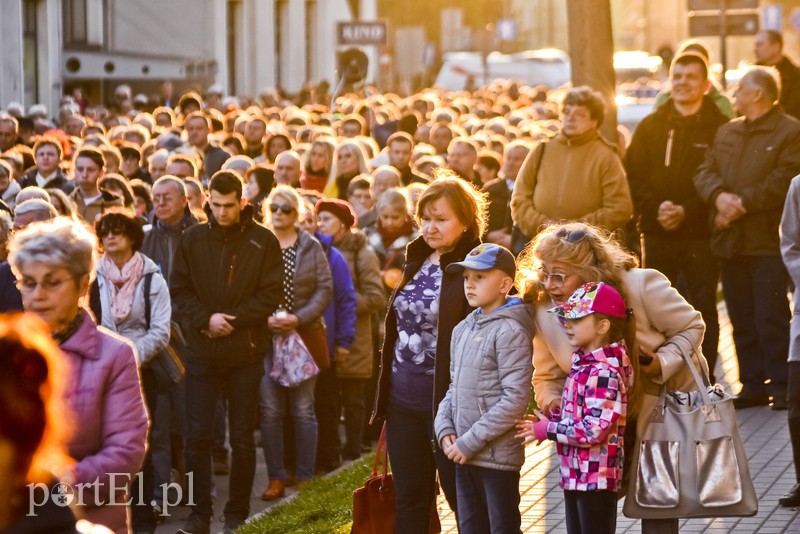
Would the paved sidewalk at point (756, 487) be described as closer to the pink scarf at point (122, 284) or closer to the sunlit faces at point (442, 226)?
the sunlit faces at point (442, 226)

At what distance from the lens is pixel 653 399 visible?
6.32 meters

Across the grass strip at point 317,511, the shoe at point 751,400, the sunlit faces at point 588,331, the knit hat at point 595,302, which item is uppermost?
the knit hat at point 595,302

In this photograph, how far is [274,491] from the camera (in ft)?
33.8

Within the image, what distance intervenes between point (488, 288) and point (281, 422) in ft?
13.3

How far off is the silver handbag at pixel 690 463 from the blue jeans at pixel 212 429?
11.9 feet

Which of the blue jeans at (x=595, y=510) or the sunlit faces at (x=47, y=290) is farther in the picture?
the blue jeans at (x=595, y=510)

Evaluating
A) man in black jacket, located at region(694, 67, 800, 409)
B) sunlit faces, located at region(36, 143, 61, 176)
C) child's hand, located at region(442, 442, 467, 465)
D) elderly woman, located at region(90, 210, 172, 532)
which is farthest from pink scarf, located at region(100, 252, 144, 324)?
sunlit faces, located at region(36, 143, 61, 176)

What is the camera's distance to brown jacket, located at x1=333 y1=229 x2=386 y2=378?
11.4 meters

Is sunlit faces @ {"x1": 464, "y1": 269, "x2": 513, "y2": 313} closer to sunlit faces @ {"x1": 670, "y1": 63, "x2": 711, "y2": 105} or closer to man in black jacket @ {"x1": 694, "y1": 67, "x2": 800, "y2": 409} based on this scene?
man in black jacket @ {"x1": 694, "y1": 67, "x2": 800, "y2": 409}

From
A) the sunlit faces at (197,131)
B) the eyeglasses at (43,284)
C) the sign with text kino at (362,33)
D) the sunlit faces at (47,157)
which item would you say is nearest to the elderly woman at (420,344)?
the eyeglasses at (43,284)

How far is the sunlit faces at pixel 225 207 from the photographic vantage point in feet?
31.0

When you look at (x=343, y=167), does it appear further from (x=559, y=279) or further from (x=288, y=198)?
(x=559, y=279)

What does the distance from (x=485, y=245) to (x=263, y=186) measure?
6.45 meters

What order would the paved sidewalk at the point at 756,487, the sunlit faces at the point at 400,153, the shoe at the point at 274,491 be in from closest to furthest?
1. the paved sidewalk at the point at 756,487
2. the shoe at the point at 274,491
3. the sunlit faces at the point at 400,153
